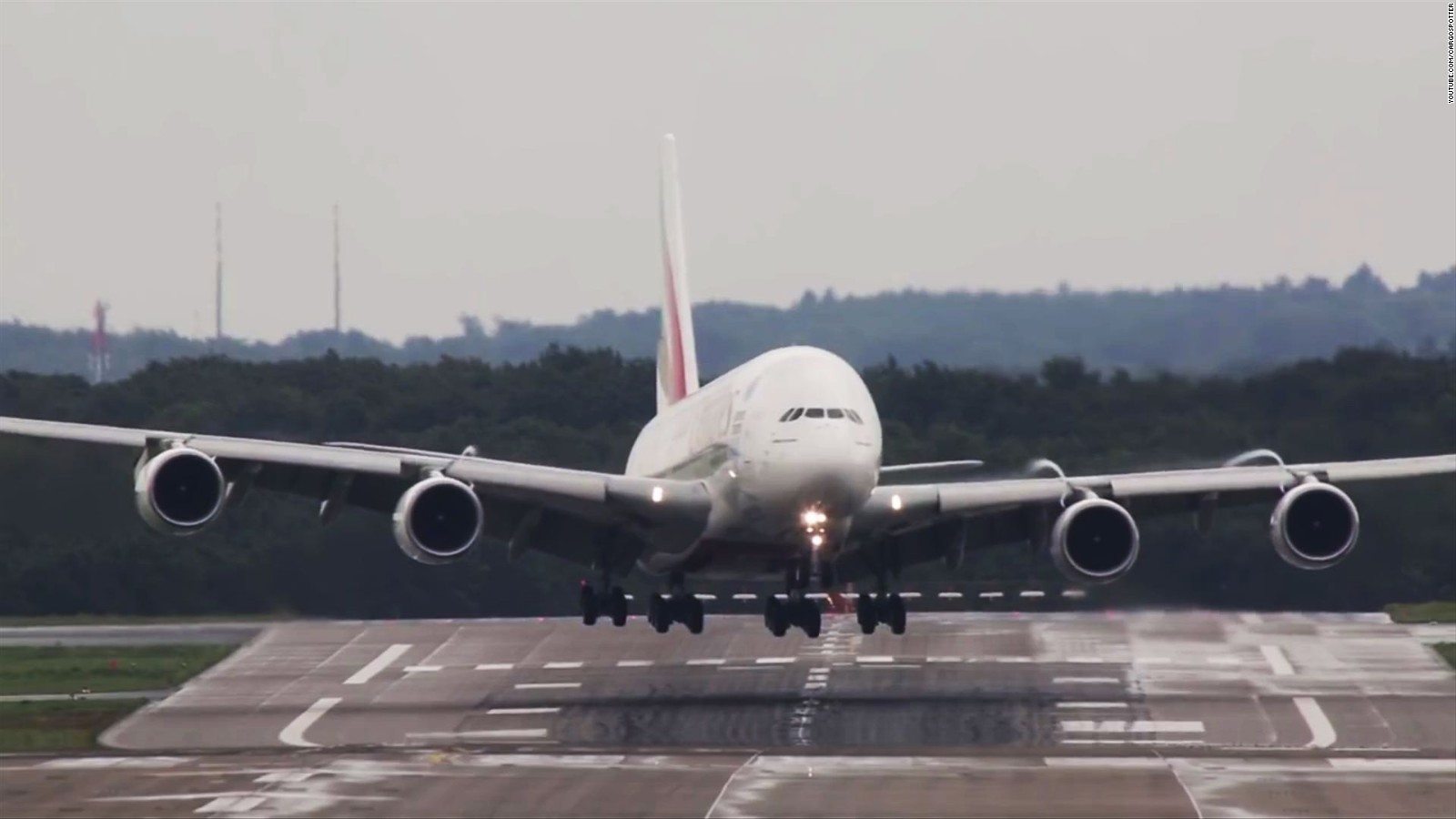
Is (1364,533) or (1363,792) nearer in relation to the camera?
(1363,792)

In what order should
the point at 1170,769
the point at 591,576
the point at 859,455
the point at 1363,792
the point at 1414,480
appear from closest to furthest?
the point at 1363,792, the point at 1170,769, the point at 859,455, the point at 1414,480, the point at 591,576

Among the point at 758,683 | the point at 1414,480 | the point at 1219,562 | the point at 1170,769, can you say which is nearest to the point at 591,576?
the point at 758,683

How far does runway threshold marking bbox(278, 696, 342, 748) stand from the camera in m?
44.2

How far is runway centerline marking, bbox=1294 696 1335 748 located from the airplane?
8.21 ft

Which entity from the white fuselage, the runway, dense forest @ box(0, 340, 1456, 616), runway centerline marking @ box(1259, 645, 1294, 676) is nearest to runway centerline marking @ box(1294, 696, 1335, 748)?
the runway

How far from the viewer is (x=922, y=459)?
67.2 metres

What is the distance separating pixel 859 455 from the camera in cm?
4184

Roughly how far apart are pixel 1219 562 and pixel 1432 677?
7062 mm

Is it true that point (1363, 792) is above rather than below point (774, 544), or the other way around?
below

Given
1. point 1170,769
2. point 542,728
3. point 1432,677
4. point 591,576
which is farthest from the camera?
point 591,576

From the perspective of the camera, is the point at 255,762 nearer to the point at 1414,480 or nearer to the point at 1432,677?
the point at 1432,677

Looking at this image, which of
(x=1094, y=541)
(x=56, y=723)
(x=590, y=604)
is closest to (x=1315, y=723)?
(x=1094, y=541)

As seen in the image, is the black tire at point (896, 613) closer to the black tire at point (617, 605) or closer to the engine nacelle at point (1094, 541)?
the engine nacelle at point (1094, 541)

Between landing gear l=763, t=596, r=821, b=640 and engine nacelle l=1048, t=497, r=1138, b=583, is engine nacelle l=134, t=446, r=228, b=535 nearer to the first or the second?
landing gear l=763, t=596, r=821, b=640
